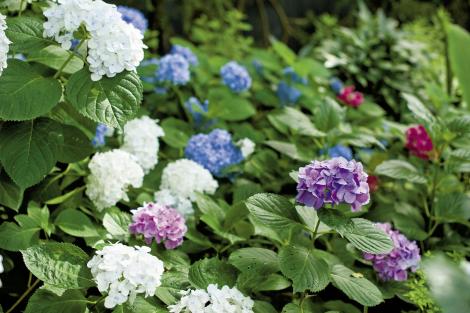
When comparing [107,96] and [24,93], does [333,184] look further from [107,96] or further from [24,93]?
[24,93]

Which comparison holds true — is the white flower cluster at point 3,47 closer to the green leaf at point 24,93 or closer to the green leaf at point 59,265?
the green leaf at point 24,93

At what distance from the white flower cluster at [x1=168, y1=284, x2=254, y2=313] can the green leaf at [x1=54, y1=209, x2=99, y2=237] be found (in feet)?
1.32

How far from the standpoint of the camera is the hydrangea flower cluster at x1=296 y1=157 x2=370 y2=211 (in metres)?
1.60

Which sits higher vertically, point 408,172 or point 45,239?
point 408,172

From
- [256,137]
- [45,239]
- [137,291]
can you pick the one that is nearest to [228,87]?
[256,137]

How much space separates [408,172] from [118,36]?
1.17 metres

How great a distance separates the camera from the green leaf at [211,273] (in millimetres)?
1696

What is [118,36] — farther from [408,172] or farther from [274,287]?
[408,172]

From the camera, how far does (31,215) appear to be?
1860mm

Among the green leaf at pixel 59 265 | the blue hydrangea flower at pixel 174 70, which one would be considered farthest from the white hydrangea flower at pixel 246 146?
the green leaf at pixel 59 265

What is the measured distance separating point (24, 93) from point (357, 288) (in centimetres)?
101

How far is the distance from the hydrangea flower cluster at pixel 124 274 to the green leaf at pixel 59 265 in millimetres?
79

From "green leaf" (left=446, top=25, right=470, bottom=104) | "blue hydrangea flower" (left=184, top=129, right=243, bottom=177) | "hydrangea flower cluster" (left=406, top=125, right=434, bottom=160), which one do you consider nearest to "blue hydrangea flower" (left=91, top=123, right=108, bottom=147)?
"blue hydrangea flower" (left=184, top=129, right=243, bottom=177)

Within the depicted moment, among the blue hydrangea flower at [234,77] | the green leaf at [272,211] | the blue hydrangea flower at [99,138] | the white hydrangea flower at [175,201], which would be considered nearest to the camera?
the green leaf at [272,211]
